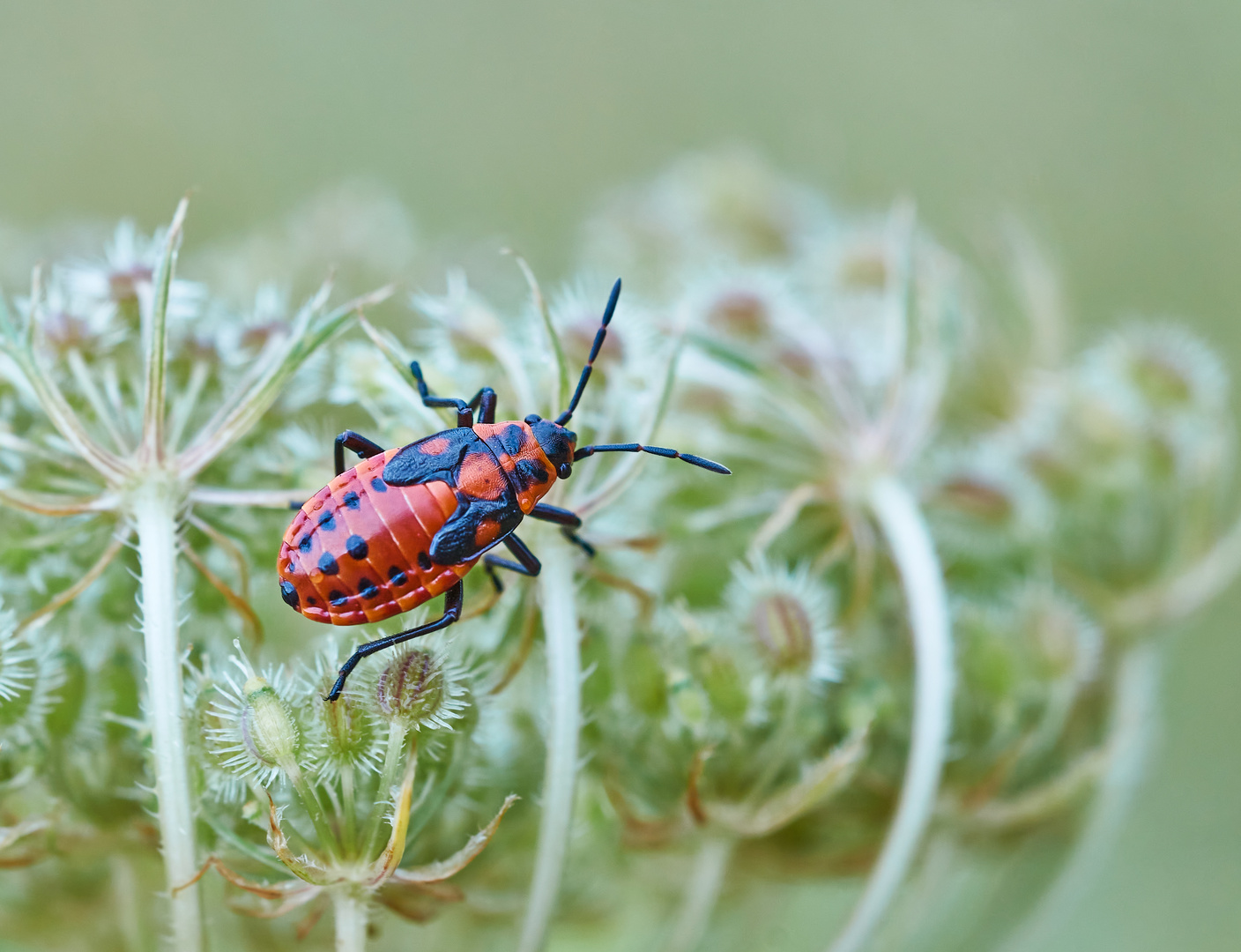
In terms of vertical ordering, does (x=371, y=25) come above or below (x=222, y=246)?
above

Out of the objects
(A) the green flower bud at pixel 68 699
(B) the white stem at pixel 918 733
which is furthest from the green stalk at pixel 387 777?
(B) the white stem at pixel 918 733

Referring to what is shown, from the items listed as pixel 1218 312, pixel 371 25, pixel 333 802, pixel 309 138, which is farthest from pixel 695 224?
pixel 371 25

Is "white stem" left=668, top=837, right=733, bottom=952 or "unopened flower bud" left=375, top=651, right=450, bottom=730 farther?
"white stem" left=668, top=837, right=733, bottom=952

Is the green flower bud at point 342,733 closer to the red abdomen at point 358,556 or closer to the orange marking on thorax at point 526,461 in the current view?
the red abdomen at point 358,556

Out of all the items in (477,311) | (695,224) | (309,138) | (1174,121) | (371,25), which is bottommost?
(477,311)

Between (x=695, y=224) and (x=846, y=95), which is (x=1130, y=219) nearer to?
(x=846, y=95)

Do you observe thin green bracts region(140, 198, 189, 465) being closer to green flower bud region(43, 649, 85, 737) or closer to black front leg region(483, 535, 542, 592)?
green flower bud region(43, 649, 85, 737)

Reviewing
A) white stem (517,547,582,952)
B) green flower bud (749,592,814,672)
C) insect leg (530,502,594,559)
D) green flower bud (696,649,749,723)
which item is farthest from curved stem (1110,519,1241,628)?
white stem (517,547,582,952)
